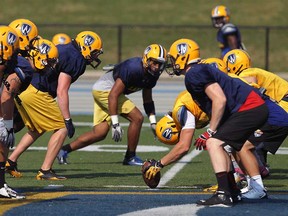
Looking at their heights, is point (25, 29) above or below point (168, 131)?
above

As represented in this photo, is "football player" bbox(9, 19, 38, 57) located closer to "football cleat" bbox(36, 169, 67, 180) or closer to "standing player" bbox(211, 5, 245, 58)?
"football cleat" bbox(36, 169, 67, 180)

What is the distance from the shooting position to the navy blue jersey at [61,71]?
37.4 ft

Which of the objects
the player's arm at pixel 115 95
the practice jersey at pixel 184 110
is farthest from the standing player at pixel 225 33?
the practice jersey at pixel 184 110

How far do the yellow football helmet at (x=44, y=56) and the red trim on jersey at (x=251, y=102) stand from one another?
264 centimetres

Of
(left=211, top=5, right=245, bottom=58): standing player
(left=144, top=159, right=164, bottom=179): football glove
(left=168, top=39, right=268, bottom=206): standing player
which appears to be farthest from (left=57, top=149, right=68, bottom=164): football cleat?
(left=211, top=5, right=245, bottom=58): standing player

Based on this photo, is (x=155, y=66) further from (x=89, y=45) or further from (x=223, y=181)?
(x=223, y=181)

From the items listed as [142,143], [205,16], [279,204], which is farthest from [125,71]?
[205,16]

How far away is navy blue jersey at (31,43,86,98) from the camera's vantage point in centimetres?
1139

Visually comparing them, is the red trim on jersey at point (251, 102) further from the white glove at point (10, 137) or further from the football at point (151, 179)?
the white glove at point (10, 137)

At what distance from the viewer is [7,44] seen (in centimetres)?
891

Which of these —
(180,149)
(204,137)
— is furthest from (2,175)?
(204,137)

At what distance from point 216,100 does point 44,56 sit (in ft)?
8.80

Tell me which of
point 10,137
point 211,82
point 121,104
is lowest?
point 121,104

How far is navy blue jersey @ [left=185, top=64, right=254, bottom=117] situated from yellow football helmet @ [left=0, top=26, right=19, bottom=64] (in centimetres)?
159
